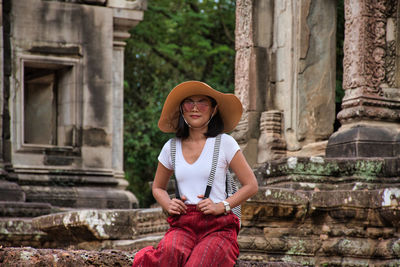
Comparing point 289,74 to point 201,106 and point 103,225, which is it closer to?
point 103,225

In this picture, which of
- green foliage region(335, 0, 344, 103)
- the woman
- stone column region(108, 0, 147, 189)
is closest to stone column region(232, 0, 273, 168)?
stone column region(108, 0, 147, 189)

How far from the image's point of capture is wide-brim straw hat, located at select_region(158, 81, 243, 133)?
5.20 metres

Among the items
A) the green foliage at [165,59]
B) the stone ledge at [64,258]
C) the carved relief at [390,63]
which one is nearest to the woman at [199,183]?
the stone ledge at [64,258]

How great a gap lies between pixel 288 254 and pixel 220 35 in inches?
703

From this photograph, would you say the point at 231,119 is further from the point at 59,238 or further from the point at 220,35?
the point at 220,35

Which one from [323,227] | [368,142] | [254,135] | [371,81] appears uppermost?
[371,81]

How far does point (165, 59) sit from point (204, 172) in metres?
20.5

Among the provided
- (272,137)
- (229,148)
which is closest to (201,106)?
(229,148)

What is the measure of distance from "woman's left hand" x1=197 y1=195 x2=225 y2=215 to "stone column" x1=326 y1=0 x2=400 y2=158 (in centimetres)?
476

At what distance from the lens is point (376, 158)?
8.94 metres

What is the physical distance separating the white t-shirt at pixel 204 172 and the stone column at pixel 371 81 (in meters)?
4.60

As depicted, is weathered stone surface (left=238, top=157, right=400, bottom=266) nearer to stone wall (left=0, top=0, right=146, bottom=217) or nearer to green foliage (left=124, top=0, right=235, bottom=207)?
stone wall (left=0, top=0, right=146, bottom=217)

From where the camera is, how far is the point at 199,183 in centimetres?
506

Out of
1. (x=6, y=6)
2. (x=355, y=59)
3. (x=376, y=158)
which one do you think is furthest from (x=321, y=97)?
(x=6, y=6)
